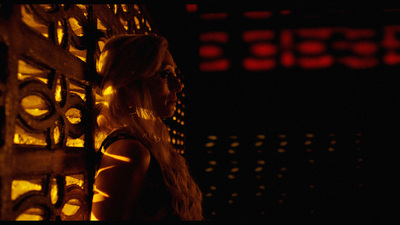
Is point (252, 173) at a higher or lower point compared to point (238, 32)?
lower

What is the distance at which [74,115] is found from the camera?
1647mm

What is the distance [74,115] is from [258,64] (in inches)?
168

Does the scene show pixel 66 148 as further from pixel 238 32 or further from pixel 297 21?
pixel 297 21

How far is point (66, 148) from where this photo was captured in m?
1.44

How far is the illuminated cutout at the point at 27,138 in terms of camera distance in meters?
1.12

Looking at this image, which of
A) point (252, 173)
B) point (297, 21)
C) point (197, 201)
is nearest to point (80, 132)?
point (197, 201)

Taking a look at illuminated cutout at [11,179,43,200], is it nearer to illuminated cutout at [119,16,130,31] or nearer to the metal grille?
the metal grille

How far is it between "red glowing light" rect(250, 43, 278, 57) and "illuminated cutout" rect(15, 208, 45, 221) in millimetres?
4775

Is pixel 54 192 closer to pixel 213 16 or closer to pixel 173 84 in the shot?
pixel 173 84

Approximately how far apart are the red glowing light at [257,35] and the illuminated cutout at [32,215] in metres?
4.77

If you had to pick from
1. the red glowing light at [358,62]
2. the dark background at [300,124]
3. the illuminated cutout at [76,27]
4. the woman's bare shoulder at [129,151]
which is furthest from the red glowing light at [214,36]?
the woman's bare shoulder at [129,151]

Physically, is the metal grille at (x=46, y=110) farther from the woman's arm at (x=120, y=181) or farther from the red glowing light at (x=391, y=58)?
the red glowing light at (x=391, y=58)

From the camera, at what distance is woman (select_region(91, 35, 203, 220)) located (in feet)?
4.60

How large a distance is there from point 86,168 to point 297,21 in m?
4.88
